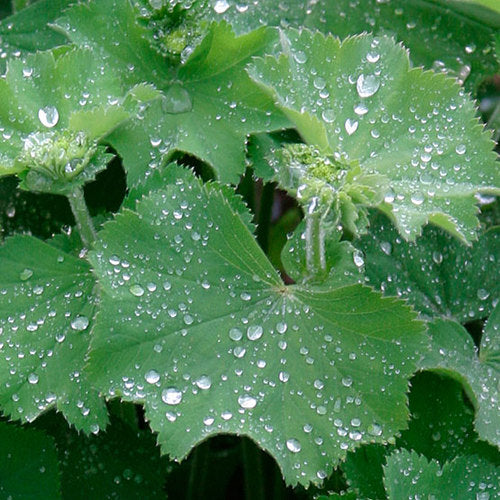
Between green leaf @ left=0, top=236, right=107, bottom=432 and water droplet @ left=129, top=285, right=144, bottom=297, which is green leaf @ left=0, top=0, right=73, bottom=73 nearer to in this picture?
green leaf @ left=0, top=236, right=107, bottom=432

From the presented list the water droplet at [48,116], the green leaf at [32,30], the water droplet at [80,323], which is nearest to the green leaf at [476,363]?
the water droplet at [80,323]

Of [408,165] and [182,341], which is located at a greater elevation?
[408,165]

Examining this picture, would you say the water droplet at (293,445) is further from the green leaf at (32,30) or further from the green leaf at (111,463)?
the green leaf at (32,30)

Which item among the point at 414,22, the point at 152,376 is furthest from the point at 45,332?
the point at 414,22

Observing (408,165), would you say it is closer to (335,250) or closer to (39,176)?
(335,250)

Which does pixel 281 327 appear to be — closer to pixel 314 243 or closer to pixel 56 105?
pixel 314 243

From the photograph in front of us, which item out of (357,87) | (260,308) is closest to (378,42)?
(357,87)

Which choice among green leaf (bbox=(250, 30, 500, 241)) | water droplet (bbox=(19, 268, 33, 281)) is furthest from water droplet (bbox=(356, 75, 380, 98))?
water droplet (bbox=(19, 268, 33, 281))
